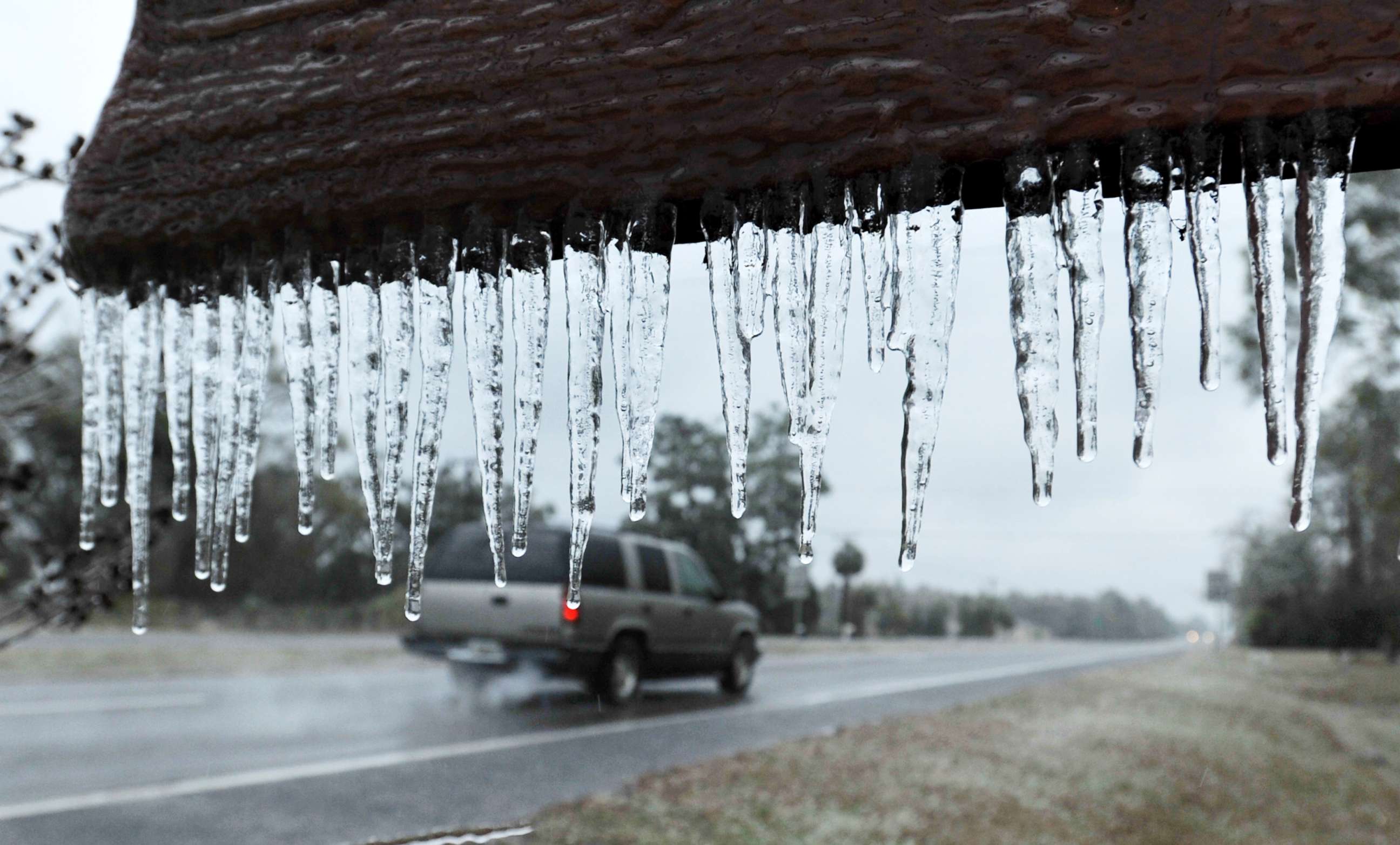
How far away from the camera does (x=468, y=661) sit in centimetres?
931

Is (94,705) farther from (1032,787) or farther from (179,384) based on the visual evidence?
(179,384)

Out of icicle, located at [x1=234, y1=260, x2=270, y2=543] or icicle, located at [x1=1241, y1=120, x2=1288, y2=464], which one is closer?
icicle, located at [x1=1241, y1=120, x2=1288, y2=464]

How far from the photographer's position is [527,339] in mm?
710

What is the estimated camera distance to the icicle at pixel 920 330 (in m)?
0.52

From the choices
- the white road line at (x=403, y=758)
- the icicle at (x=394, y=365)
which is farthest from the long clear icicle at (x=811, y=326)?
the white road line at (x=403, y=758)

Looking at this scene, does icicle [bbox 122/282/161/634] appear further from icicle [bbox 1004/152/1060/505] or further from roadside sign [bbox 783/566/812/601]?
roadside sign [bbox 783/566/812/601]

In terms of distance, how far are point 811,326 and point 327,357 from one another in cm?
37

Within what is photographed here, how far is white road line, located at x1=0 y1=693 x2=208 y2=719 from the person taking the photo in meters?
8.09

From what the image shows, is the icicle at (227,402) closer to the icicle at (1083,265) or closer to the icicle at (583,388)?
the icicle at (583,388)

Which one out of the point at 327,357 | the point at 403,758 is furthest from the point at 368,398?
the point at 403,758

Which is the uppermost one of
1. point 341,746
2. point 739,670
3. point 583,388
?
point 583,388

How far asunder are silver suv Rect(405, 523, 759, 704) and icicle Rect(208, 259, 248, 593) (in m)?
7.34

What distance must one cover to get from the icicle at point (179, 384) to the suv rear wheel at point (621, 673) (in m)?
8.82

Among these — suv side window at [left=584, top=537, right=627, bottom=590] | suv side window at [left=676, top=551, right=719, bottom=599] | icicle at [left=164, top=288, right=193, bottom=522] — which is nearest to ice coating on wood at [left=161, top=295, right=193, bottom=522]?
icicle at [left=164, top=288, right=193, bottom=522]
